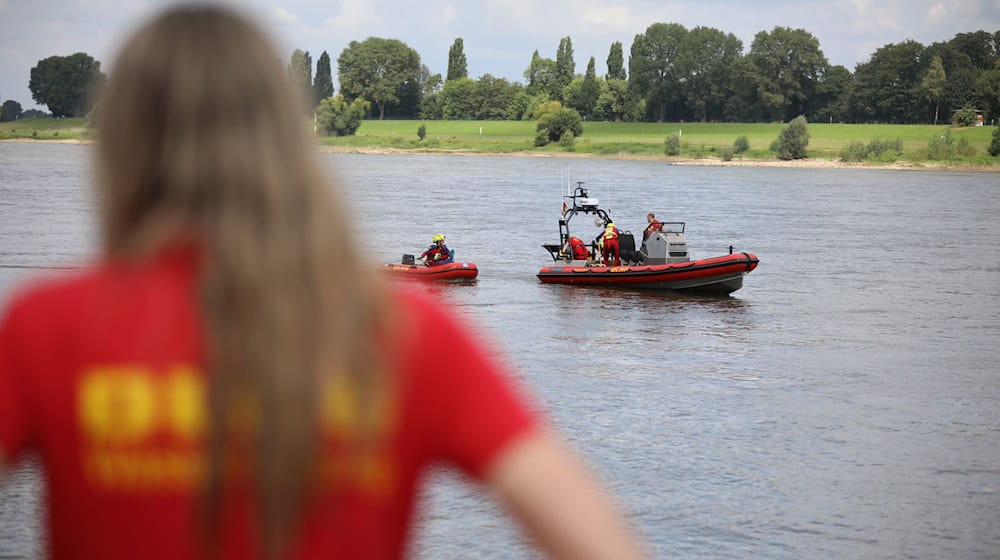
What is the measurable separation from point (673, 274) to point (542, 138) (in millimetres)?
114934

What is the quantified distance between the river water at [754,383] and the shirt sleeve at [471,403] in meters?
0.14

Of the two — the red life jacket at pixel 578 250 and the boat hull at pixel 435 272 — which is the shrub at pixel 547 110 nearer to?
the red life jacket at pixel 578 250

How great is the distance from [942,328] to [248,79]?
25.7m

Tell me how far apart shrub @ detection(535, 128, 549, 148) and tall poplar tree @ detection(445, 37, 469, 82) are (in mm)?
46285

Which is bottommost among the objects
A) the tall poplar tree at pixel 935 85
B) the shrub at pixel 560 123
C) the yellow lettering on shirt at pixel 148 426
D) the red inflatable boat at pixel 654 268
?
the red inflatable boat at pixel 654 268

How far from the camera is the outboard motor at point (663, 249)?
94.8 feet

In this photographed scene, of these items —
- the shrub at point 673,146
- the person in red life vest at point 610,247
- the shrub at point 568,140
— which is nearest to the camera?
the person in red life vest at point 610,247

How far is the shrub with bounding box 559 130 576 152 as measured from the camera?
455ft

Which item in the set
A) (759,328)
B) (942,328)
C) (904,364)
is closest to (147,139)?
(904,364)

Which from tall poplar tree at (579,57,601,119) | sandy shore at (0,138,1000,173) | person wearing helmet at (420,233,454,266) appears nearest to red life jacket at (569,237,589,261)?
person wearing helmet at (420,233,454,266)

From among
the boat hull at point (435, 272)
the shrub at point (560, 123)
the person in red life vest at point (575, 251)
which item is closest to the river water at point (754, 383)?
the boat hull at point (435, 272)

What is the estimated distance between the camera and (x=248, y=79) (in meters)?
1.38

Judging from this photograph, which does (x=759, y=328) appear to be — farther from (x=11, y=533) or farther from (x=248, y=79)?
(x=248, y=79)

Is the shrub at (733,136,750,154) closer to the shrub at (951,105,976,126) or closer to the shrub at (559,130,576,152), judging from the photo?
the shrub at (559,130,576,152)
